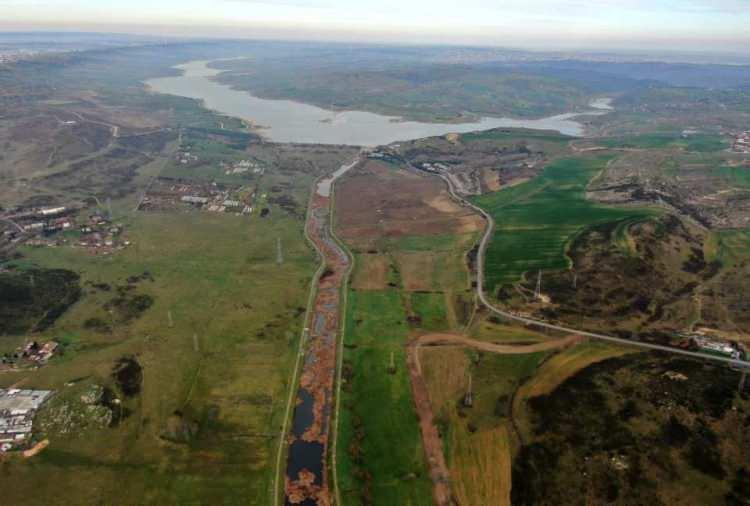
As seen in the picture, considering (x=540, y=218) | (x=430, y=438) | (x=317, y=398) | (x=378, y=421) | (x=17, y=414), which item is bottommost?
(x=317, y=398)

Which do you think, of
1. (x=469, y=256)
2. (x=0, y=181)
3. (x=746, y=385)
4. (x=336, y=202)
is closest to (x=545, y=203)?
(x=469, y=256)

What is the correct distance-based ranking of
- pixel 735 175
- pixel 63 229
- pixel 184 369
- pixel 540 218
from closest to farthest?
1. pixel 184 369
2. pixel 63 229
3. pixel 540 218
4. pixel 735 175

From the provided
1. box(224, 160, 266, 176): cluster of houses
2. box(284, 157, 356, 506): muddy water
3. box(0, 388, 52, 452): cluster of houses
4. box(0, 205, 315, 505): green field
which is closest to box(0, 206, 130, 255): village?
box(0, 205, 315, 505): green field

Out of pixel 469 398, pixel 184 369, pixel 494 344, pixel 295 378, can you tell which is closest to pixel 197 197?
pixel 184 369

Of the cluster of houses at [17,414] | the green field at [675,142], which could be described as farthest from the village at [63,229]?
the green field at [675,142]

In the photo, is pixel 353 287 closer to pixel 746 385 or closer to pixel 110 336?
pixel 110 336

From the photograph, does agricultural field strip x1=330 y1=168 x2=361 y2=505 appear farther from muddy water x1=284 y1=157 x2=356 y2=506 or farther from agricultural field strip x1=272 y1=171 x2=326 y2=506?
agricultural field strip x1=272 y1=171 x2=326 y2=506

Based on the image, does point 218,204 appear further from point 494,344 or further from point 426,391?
point 426,391
